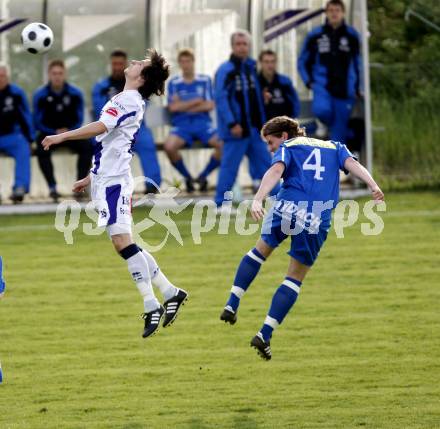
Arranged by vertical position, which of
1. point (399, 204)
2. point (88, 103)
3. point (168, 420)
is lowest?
point (168, 420)

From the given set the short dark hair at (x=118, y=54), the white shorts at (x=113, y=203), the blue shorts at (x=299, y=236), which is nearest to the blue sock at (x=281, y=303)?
the blue shorts at (x=299, y=236)

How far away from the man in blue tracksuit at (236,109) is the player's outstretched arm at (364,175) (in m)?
7.36

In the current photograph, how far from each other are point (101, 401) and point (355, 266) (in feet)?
17.7

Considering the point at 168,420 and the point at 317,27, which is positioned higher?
the point at 317,27

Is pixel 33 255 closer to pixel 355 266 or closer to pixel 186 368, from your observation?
pixel 355 266

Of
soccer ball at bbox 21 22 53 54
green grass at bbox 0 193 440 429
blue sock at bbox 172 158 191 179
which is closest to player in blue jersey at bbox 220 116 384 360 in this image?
green grass at bbox 0 193 440 429

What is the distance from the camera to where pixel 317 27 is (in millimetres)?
18031

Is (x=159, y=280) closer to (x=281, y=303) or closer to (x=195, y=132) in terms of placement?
(x=281, y=303)

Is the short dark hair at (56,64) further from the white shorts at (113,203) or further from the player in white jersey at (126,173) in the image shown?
the white shorts at (113,203)

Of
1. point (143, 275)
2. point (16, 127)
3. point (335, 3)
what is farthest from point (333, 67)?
point (143, 275)

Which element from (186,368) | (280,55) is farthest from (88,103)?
(186,368)

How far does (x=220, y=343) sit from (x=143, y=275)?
5.08 ft

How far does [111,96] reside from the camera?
56.6 feet

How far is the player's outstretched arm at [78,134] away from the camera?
8.53 metres
